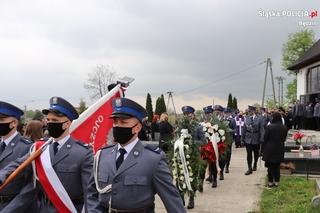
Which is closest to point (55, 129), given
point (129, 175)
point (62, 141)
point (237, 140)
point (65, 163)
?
point (62, 141)

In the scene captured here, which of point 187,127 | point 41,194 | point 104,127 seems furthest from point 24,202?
point 187,127

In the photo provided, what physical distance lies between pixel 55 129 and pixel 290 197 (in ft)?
24.0

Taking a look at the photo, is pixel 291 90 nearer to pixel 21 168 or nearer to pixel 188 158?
pixel 188 158

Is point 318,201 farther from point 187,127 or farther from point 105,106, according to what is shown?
point 105,106

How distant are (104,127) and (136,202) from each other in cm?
221

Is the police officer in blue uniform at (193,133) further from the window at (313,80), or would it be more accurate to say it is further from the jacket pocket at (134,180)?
the window at (313,80)

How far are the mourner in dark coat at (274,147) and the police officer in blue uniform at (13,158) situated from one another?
7.62 metres

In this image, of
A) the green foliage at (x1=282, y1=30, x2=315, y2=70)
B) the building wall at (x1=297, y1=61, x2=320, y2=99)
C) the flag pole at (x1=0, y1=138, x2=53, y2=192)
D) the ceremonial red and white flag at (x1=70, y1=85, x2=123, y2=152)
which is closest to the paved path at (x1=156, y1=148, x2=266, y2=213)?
the ceremonial red and white flag at (x1=70, y1=85, x2=123, y2=152)

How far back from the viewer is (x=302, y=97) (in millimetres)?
34750

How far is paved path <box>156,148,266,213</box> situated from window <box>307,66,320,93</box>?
1997cm

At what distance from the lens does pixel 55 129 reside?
13.9 feet

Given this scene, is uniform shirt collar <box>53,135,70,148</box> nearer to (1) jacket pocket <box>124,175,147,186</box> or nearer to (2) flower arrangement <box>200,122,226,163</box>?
(1) jacket pocket <box>124,175,147,186</box>

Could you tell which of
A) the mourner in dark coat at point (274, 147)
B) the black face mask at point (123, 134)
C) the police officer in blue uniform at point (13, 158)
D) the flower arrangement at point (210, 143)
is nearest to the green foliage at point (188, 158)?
the flower arrangement at point (210, 143)

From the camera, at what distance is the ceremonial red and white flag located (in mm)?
5289
